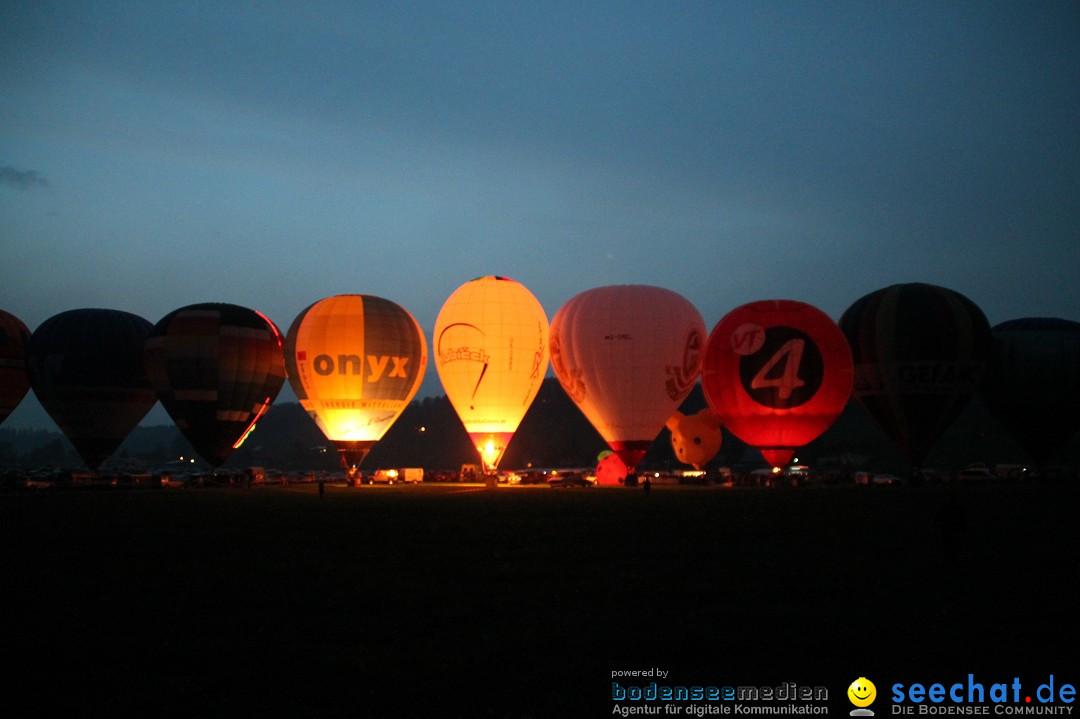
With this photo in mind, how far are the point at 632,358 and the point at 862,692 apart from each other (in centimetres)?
3368

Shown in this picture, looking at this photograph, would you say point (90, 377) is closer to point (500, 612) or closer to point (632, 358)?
point (632, 358)

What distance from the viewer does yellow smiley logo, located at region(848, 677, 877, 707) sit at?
7750 mm

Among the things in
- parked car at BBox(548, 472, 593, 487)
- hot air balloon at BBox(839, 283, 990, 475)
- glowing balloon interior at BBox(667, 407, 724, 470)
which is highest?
hot air balloon at BBox(839, 283, 990, 475)

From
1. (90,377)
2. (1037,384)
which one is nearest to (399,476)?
(90,377)

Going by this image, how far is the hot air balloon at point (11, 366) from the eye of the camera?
4888cm

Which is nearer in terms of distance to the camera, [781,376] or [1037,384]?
[781,376]

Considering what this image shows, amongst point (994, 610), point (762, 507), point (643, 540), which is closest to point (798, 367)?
point (762, 507)

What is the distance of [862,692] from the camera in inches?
310

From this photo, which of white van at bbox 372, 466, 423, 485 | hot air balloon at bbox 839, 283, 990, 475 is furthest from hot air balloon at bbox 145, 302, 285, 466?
hot air balloon at bbox 839, 283, 990, 475

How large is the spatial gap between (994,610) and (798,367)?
91.0ft

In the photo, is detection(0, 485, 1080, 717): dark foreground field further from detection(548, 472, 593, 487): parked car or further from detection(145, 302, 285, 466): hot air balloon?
detection(548, 472, 593, 487): parked car

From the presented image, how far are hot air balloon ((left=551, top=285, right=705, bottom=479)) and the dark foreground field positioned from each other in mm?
20305
